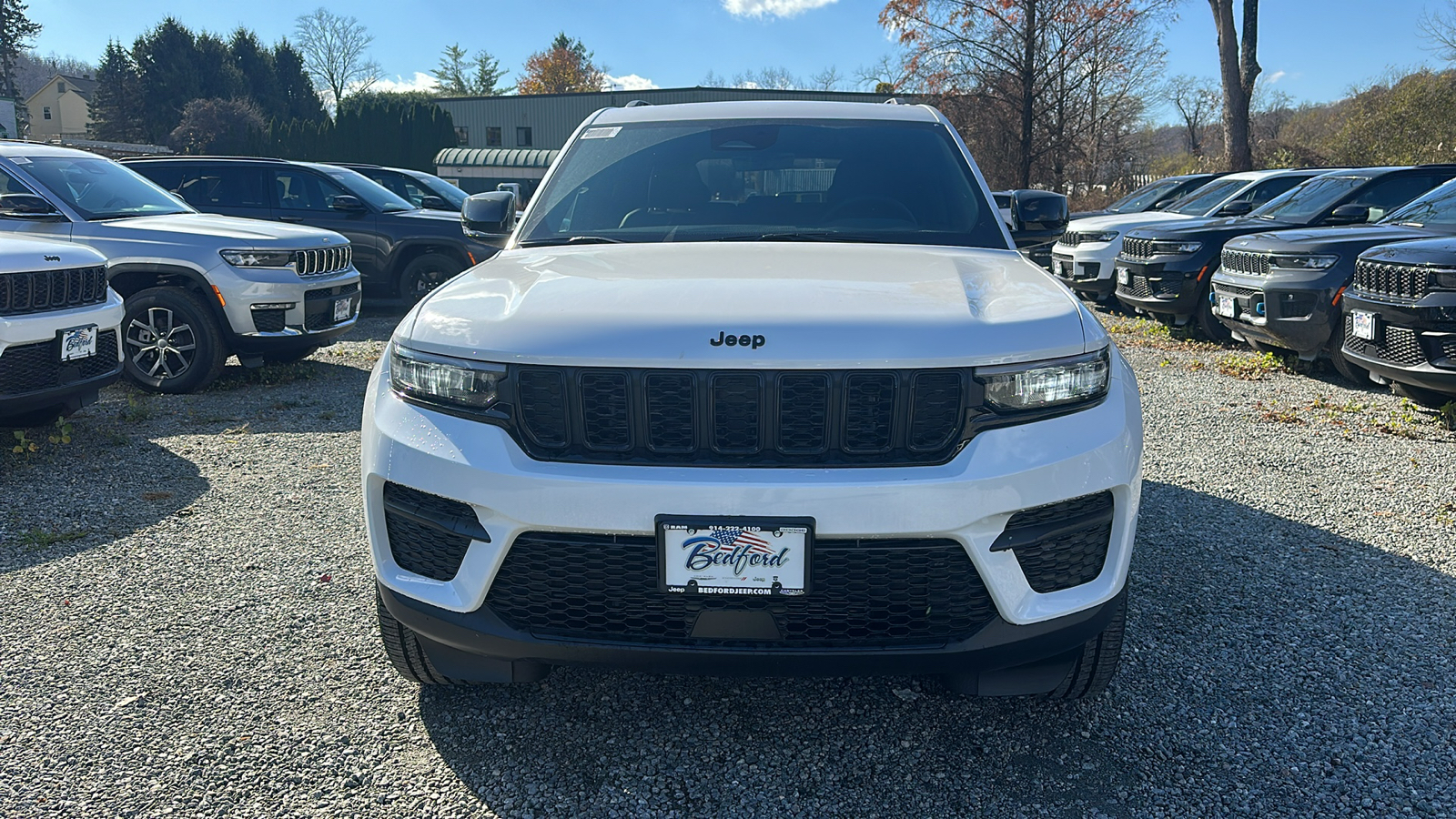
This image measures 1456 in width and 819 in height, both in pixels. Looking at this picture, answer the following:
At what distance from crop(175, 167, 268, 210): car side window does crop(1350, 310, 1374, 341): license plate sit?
10.5 metres

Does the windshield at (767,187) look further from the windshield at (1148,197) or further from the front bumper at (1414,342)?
the windshield at (1148,197)

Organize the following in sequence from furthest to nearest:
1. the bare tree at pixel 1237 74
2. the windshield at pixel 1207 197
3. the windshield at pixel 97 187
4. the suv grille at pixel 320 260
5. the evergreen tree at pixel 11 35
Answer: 1. the evergreen tree at pixel 11 35
2. the bare tree at pixel 1237 74
3. the windshield at pixel 1207 197
4. the suv grille at pixel 320 260
5. the windshield at pixel 97 187

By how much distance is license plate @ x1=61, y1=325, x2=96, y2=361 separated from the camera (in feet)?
18.3

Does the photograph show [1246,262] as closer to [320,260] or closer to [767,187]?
[767,187]

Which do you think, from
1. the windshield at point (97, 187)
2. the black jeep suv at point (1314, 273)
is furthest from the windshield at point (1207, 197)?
the windshield at point (97, 187)

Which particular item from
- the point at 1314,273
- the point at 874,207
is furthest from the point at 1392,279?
the point at 874,207

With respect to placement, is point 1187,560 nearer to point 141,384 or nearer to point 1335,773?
point 1335,773

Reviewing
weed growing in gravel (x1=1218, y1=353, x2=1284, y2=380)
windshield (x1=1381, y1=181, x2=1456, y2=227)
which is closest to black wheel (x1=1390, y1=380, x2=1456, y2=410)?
windshield (x1=1381, y1=181, x2=1456, y2=227)

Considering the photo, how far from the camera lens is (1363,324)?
6.47 meters

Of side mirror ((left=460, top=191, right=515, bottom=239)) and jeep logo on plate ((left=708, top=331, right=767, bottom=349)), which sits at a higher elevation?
side mirror ((left=460, top=191, right=515, bottom=239))

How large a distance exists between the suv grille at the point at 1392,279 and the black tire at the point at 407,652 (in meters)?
6.06

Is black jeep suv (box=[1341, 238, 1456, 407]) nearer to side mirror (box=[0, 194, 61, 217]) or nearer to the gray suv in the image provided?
the gray suv

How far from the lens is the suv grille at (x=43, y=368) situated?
208 inches

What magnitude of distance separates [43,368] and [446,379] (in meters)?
4.34
